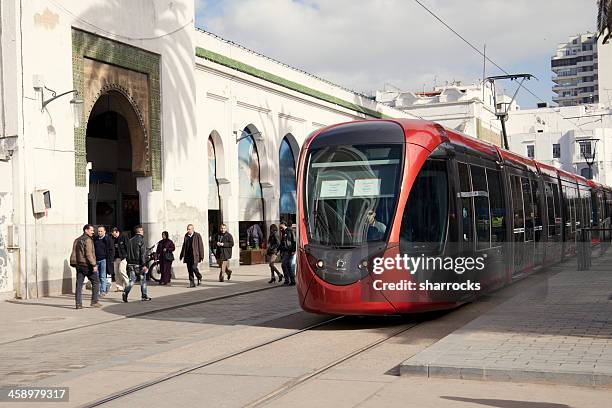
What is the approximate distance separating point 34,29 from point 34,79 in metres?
1.21

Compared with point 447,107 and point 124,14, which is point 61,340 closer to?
point 124,14

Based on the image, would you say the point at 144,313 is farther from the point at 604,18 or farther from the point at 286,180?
the point at 286,180

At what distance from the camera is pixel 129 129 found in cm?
2527

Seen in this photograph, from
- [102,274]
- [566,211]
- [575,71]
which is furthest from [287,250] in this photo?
[575,71]

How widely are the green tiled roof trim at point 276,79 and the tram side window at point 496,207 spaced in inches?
580

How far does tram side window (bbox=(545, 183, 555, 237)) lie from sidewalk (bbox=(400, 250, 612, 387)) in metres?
7.95

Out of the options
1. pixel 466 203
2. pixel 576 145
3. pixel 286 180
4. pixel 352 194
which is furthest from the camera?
pixel 576 145

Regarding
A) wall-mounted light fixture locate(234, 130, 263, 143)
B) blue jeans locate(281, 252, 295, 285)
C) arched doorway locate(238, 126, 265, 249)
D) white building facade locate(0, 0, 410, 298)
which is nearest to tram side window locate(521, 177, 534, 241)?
blue jeans locate(281, 252, 295, 285)

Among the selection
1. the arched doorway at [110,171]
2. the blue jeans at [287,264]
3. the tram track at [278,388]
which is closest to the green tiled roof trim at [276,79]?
the arched doorway at [110,171]

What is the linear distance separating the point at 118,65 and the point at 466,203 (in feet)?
42.8

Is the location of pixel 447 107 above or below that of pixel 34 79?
above

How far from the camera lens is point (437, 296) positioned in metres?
13.2

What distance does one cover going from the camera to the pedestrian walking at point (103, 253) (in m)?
20.5

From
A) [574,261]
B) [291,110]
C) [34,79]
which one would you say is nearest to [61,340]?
[34,79]
